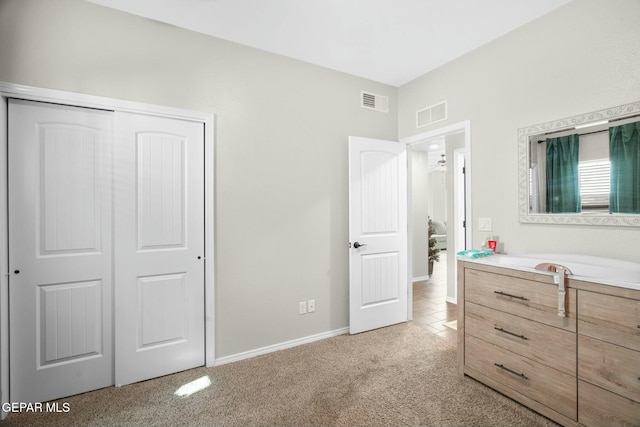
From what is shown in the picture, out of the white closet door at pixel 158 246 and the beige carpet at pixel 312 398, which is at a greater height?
the white closet door at pixel 158 246

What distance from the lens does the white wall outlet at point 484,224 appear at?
8.75 ft

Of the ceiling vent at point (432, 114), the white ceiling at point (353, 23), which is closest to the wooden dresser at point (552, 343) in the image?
the ceiling vent at point (432, 114)

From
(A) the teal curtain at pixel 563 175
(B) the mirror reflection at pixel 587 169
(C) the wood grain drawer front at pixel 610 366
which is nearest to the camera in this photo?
(C) the wood grain drawer front at pixel 610 366

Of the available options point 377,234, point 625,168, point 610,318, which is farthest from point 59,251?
point 625,168

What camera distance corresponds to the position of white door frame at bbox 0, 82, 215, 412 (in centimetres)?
192

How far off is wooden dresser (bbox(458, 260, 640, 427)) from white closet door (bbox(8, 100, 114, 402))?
268 centimetres

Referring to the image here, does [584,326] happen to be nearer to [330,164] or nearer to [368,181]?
[368,181]

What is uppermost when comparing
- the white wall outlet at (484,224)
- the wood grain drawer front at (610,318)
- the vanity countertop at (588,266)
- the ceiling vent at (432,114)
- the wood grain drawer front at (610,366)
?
the ceiling vent at (432,114)

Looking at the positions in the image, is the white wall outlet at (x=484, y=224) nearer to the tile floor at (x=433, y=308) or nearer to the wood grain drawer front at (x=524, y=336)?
the wood grain drawer front at (x=524, y=336)

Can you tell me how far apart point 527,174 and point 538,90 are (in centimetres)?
63

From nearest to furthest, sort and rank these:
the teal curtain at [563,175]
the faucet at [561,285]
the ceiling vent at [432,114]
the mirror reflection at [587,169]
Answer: the faucet at [561,285] → the mirror reflection at [587,169] → the teal curtain at [563,175] → the ceiling vent at [432,114]

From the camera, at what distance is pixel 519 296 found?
79.0 inches

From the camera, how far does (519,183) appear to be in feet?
8.00

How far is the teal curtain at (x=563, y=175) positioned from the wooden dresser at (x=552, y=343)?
2.07 ft
